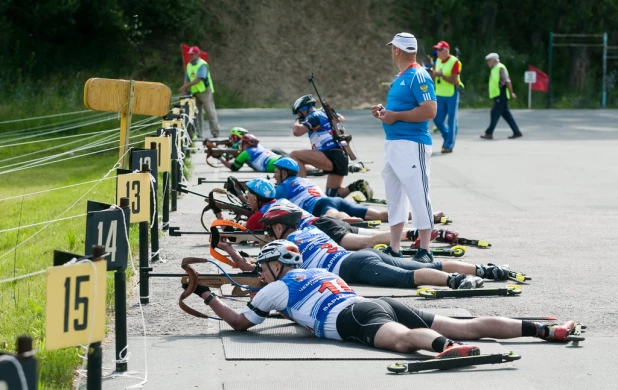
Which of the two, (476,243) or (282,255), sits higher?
(282,255)

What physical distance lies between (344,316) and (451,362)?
918mm

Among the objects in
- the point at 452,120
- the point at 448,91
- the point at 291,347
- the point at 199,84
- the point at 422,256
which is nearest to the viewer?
the point at 291,347

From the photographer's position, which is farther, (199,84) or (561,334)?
(199,84)

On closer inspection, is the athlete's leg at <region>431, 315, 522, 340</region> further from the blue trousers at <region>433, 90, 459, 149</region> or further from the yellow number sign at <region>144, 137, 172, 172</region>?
the blue trousers at <region>433, 90, 459, 149</region>

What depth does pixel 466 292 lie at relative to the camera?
8.80m

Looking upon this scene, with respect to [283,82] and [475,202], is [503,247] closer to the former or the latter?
[475,202]

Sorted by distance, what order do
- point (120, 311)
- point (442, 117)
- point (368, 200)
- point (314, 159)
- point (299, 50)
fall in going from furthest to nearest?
point (299, 50), point (442, 117), point (314, 159), point (368, 200), point (120, 311)

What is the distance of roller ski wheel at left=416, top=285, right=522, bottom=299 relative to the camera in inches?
343

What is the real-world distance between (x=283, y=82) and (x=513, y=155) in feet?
67.8

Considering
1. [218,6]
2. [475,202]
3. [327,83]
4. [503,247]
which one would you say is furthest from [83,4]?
[503,247]

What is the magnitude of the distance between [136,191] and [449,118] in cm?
1463

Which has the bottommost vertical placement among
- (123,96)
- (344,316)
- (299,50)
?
(344,316)

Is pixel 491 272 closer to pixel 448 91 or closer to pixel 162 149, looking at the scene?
pixel 162 149

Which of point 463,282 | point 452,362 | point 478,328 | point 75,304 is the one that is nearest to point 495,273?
point 463,282
